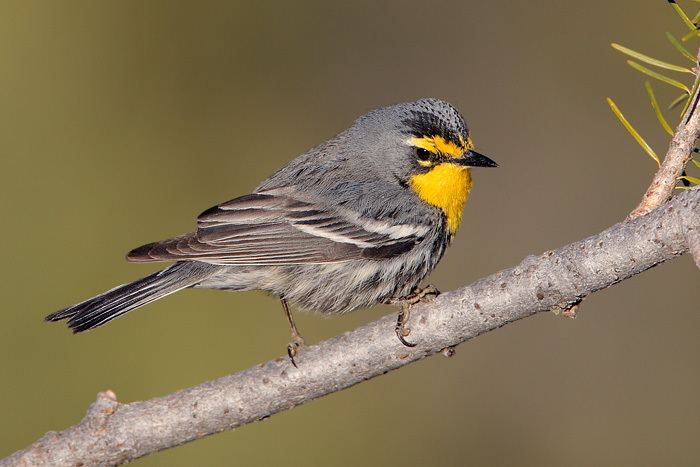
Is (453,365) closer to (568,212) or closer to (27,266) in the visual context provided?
(568,212)

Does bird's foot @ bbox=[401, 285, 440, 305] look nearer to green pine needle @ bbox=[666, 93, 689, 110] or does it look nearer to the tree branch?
Result: the tree branch

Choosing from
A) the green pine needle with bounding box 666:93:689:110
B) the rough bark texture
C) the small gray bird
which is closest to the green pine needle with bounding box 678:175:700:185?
the green pine needle with bounding box 666:93:689:110

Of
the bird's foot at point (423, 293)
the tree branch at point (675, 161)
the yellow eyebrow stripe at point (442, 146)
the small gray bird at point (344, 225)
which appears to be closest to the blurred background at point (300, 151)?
the small gray bird at point (344, 225)

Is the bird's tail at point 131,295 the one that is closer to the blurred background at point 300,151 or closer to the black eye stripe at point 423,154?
the blurred background at point 300,151

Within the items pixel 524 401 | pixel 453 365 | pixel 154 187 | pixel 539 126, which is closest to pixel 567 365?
pixel 524 401

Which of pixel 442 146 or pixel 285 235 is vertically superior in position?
pixel 442 146

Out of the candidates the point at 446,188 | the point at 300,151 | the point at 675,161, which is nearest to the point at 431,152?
the point at 446,188

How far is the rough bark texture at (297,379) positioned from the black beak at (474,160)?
5.47ft

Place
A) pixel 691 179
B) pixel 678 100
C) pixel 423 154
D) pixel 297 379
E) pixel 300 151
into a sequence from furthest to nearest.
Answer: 1. pixel 300 151
2. pixel 423 154
3. pixel 297 379
4. pixel 678 100
5. pixel 691 179

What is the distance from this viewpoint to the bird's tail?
13.6 feet

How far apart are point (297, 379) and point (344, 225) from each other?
1.67 metres

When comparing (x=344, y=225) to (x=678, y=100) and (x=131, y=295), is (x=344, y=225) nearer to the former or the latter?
(x=131, y=295)

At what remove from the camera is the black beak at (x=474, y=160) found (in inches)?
192

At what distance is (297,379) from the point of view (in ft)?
11.3
